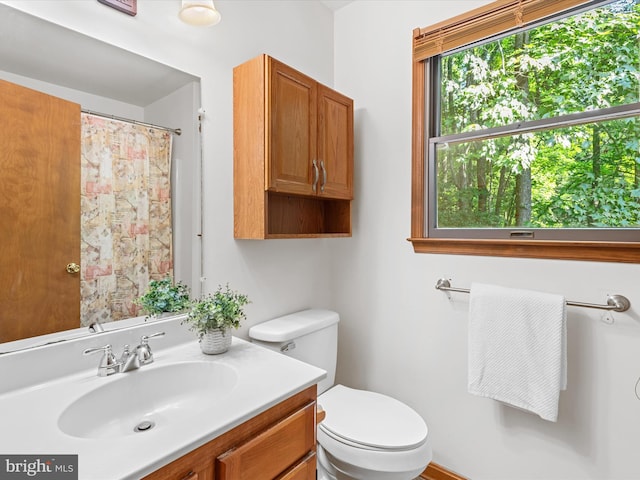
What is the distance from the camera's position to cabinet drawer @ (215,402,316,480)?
2.69 feet

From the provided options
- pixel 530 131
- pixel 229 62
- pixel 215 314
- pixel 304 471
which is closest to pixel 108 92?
pixel 229 62

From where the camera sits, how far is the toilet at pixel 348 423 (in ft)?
4.11

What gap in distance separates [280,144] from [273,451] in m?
1.09

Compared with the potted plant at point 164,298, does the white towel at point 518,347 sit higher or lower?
lower

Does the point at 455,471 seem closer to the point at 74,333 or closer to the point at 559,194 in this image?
the point at 559,194

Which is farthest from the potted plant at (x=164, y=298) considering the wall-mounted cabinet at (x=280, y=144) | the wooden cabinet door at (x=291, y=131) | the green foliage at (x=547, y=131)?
the green foliage at (x=547, y=131)

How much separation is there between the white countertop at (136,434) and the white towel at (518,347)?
30.3 inches

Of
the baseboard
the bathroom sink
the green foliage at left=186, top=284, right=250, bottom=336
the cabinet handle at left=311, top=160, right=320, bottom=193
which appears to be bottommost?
the baseboard

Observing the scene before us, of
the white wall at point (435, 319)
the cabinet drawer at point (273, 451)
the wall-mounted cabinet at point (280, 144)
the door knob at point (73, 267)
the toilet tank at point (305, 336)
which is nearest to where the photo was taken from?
the cabinet drawer at point (273, 451)

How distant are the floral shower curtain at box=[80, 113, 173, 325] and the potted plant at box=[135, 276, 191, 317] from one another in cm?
2

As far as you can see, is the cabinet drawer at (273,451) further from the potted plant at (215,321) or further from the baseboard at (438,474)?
the baseboard at (438,474)

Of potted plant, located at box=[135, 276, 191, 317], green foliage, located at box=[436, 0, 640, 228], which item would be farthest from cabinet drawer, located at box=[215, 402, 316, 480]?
green foliage, located at box=[436, 0, 640, 228]

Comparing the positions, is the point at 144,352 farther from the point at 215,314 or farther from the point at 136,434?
the point at 136,434

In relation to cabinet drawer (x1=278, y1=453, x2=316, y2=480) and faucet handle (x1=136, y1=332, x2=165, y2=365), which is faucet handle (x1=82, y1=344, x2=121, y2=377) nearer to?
faucet handle (x1=136, y1=332, x2=165, y2=365)
